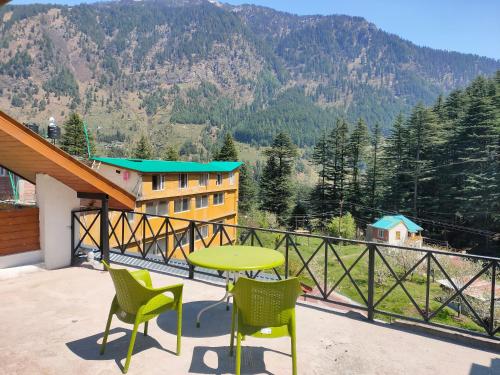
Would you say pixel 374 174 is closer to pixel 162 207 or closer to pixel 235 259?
pixel 162 207

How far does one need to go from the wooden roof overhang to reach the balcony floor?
5.69ft

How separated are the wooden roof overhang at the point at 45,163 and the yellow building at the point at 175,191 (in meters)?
12.5

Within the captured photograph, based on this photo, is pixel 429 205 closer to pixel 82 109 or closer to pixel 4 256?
pixel 4 256

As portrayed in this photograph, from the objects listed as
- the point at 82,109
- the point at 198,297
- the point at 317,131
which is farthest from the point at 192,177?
the point at 317,131

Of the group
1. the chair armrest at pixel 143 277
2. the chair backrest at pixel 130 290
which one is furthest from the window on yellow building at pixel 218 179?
the chair backrest at pixel 130 290

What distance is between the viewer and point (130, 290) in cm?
314

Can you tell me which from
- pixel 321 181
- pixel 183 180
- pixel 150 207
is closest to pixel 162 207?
pixel 150 207

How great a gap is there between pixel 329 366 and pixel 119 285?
78.5 inches

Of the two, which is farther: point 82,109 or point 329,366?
point 82,109

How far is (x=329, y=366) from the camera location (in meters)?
3.38

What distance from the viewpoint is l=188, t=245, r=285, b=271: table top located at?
370 cm

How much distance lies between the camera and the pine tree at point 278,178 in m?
44.5

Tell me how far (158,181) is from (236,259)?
908 inches

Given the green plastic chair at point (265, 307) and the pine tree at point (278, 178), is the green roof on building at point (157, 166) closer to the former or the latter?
the pine tree at point (278, 178)
